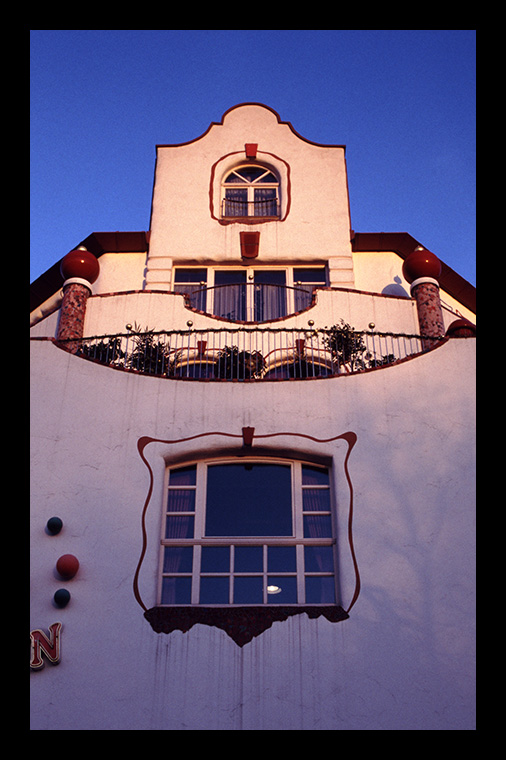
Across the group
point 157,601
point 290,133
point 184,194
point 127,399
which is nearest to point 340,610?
point 157,601

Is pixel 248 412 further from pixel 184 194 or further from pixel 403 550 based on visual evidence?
pixel 184 194

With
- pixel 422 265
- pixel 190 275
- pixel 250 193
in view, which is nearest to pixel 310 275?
pixel 190 275

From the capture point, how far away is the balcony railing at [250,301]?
A: 53.3 ft

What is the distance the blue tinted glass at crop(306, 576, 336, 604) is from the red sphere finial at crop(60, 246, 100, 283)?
7.88 metres

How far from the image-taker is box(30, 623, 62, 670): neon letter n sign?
29.9 ft

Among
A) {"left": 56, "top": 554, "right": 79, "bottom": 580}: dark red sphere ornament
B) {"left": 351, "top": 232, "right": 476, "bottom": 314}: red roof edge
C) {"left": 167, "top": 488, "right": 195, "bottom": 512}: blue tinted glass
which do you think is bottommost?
{"left": 56, "top": 554, "right": 79, "bottom": 580}: dark red sphere ornament

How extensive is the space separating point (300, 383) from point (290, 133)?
9923mm

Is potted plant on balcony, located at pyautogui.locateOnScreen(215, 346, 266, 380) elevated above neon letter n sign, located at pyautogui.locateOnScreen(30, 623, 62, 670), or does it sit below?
above

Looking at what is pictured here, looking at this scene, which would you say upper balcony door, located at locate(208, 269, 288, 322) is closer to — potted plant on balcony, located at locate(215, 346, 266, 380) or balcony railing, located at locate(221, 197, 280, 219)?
balcony railing, located at locate(221, 197, 280, 219)

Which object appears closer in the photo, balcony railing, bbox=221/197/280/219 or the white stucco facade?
the white stucco facade

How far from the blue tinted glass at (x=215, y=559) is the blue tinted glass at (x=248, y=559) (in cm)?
11

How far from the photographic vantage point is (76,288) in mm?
15305

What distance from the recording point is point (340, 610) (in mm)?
9750

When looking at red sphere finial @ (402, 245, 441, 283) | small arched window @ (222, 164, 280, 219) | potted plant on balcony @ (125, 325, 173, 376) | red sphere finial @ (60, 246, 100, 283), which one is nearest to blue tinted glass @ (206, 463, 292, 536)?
potted plant on balcony @ (125, 325, 173, 376)
